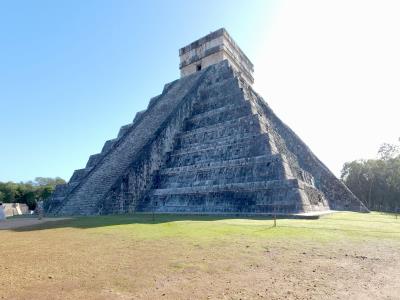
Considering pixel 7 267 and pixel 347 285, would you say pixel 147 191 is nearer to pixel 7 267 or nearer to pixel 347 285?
pixel 7 267

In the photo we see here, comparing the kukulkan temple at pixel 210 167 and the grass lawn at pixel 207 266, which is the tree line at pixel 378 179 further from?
the grass lawn at pixel 207 266

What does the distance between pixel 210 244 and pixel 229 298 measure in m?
2.65

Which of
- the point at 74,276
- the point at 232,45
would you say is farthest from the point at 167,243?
the point at 232,45

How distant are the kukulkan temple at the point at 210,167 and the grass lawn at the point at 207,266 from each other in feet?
17.0

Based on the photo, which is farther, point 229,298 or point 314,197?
point 314,197

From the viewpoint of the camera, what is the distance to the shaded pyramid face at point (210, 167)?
12102mm

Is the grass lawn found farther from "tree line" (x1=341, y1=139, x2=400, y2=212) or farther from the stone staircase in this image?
"tree line" (x1=341, y1=139, x2=400, y2=212)

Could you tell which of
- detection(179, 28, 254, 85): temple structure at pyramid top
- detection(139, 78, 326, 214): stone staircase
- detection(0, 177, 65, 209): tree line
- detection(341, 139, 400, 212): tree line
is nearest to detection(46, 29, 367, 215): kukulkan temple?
detection(139, 78, 326, 214): stone staircase

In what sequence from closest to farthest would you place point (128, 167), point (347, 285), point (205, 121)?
point (347, 285), point (128, 167), point (205, 121)

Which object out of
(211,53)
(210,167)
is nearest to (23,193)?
(211,53)

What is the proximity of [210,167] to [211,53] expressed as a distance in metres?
13.8

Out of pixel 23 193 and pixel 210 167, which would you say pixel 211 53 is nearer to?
pixel 210 167

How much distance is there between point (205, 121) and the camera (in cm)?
1747

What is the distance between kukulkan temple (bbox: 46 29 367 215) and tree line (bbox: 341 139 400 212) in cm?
1922
